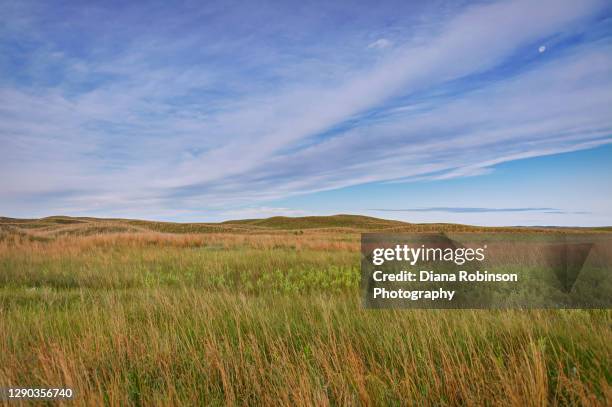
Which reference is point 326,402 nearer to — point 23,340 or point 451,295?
point 23,340

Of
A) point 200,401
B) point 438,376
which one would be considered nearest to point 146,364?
point 200,401

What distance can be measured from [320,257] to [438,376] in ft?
32.7

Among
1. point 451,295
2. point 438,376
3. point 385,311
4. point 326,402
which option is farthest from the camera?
point 451,295

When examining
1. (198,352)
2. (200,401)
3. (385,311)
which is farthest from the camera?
(385,311)

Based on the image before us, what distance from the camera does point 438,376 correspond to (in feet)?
11.9

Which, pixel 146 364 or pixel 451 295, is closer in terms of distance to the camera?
pixel 146 364

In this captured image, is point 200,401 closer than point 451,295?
Yes

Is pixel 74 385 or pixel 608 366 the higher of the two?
pixel 608 366

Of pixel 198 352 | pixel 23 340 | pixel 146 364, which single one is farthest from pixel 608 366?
pixel 23 340

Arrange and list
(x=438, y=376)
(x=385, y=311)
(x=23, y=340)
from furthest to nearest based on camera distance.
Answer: (x=385, y=311)
(x=23, y=340)
(x=438, y=376)

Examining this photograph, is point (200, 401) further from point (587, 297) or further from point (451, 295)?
→ point (587, 297)

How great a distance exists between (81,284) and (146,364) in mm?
7071

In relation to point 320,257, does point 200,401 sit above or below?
below

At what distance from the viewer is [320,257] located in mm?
13555
